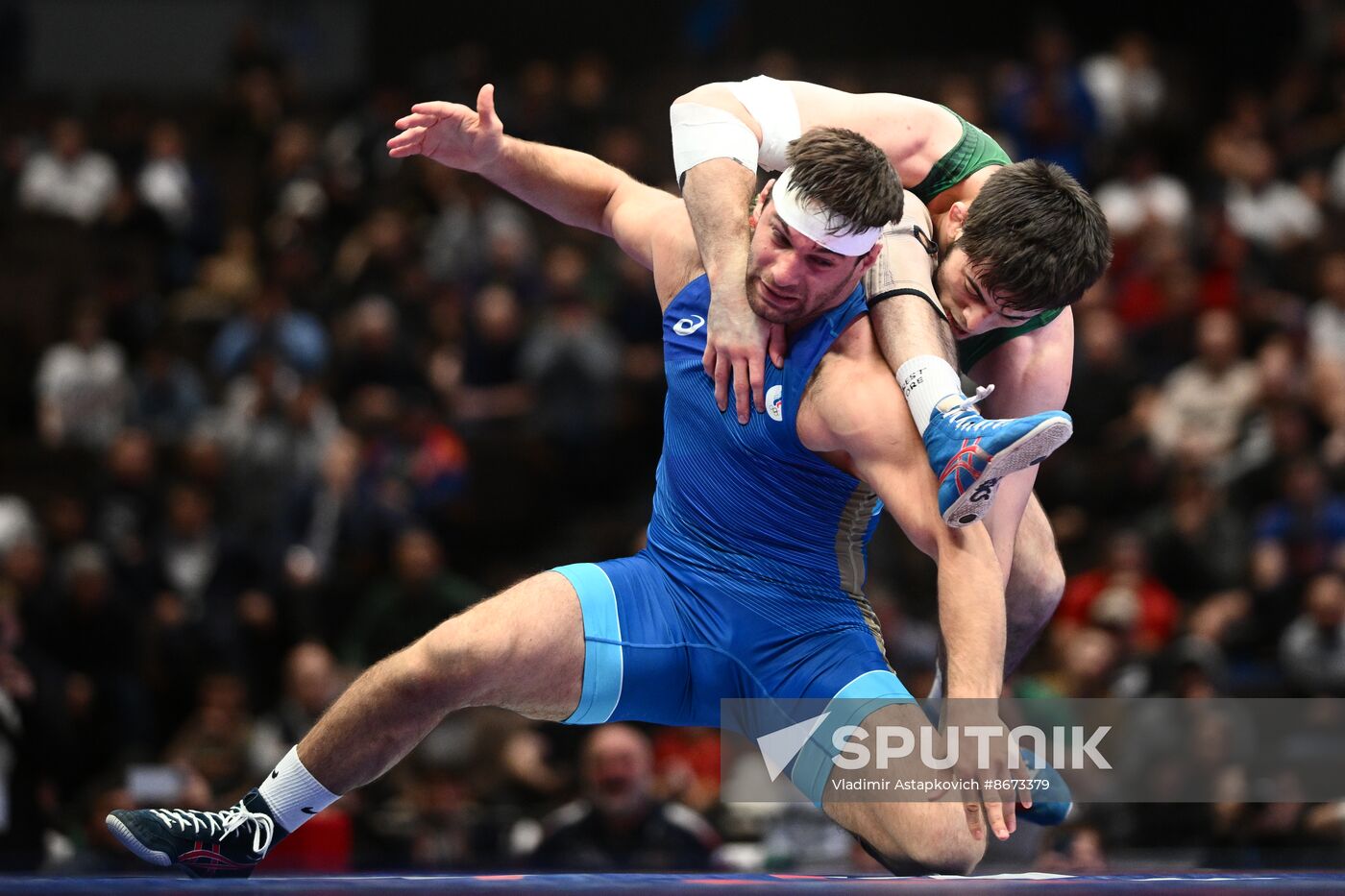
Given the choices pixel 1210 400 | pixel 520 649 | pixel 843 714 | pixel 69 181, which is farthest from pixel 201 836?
pixel 69 181

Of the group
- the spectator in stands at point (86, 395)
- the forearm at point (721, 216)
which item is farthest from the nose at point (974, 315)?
the spectator in stands at point (86, 395)

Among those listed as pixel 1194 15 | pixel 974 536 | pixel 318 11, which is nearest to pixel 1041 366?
pixel 974 536

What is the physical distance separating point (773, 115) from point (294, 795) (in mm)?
1941

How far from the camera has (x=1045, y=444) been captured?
346 centimetres

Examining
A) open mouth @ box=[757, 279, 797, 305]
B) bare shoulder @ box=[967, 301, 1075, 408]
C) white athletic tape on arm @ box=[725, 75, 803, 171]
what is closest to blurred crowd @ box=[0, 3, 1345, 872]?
bare shoulder @ box=[967, 301, 1075, 408]

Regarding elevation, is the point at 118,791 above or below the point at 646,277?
below

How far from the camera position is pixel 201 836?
389 cm

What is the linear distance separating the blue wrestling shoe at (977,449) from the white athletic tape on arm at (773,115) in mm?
955

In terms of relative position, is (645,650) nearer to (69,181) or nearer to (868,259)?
(868,259)

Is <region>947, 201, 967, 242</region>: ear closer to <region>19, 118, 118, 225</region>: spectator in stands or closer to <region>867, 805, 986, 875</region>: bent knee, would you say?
<region>867, 805, 986, 875</region>: bent knee

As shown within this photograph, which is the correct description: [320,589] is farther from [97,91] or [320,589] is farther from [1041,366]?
[97,91]

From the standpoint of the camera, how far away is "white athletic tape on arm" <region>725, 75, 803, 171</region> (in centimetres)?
427

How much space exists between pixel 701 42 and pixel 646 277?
384 cm

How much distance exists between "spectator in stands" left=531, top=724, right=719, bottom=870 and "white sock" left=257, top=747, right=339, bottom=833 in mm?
2302
